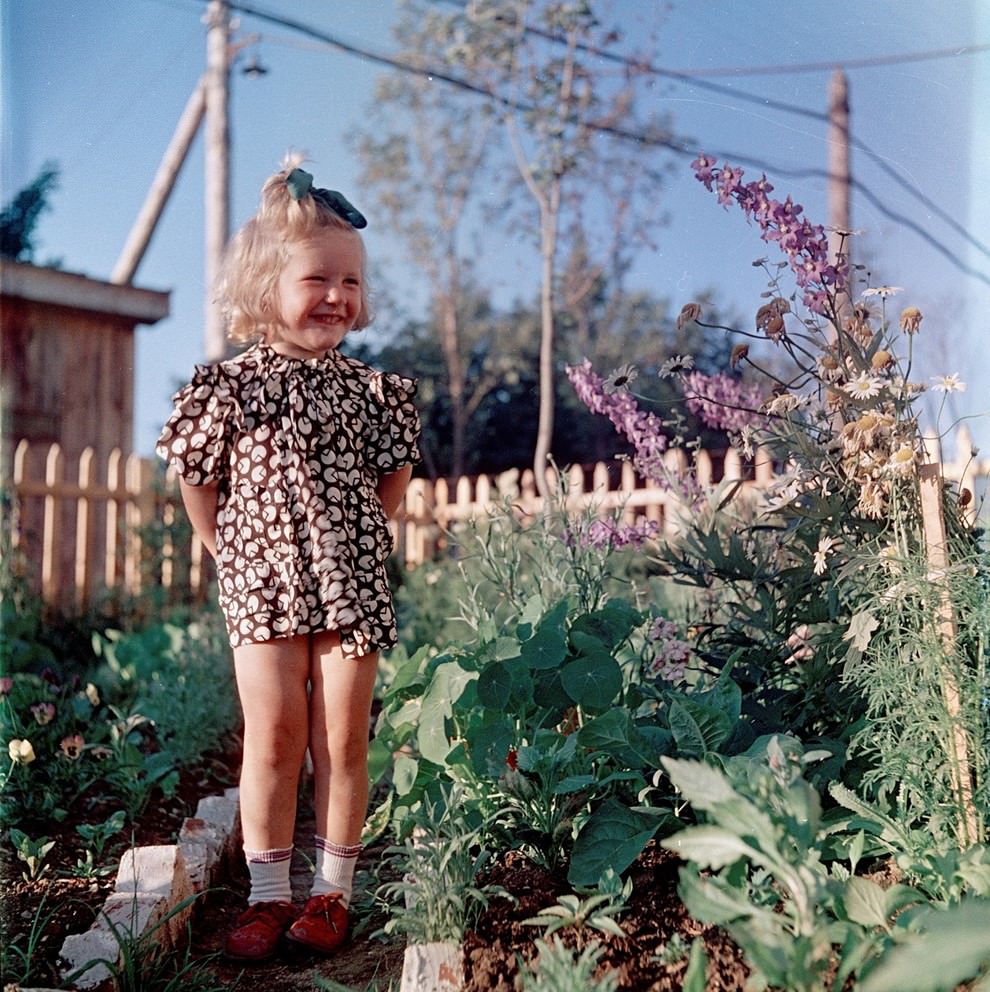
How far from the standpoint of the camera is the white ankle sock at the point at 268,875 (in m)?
2.04

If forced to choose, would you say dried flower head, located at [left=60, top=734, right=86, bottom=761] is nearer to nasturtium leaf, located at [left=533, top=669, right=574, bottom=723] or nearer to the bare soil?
the bare soil

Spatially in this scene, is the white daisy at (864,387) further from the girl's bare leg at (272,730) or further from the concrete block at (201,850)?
the concrete block at (201,850)

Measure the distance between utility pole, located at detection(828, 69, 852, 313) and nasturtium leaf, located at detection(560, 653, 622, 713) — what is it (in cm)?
88

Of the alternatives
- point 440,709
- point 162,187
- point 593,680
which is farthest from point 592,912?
point 162,187

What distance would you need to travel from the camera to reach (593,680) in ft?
6.67

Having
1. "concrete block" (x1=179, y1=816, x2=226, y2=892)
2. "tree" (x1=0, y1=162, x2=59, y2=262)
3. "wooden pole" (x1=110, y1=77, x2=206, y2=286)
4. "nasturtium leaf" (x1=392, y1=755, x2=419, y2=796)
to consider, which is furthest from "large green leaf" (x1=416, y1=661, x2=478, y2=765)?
"wooden pole" (x1=110, y1=77, x2=206, y2=286)

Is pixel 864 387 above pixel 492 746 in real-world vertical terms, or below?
above

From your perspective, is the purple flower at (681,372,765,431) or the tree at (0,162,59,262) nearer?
the purple flower at (681,372,765,431)

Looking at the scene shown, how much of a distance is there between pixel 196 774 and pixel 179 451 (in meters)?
1.46

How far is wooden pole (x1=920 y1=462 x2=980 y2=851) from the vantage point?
1669mm

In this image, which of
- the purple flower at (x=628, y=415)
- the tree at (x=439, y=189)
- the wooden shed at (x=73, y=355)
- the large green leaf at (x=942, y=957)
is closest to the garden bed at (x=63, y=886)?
the large green leaf at (x=942, y=957)

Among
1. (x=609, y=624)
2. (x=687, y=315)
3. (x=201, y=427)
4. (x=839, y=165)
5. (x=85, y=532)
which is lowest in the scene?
(x=609, y=624)

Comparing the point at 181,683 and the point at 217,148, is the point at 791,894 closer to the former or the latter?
the point at 181,683

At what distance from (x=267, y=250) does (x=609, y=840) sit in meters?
1.31
